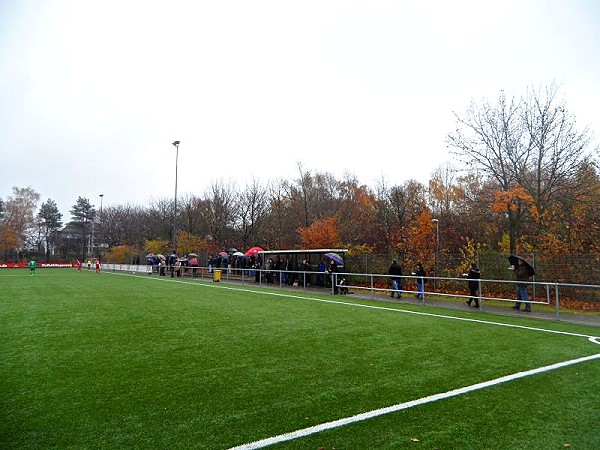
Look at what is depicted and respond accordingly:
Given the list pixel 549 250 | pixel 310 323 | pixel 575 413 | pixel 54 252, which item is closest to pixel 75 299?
pixel 310 323

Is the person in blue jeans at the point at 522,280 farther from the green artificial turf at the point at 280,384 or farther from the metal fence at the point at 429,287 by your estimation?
the green artificial turf at the point at 280,384

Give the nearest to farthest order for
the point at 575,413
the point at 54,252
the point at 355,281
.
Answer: the point at 575,413, the point at 355,281, the point at 54,252

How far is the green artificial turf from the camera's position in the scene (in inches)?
170

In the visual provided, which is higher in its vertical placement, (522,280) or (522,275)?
(522,275)

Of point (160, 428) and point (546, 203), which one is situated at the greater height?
point (546, 203)

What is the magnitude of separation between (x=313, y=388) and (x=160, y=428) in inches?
83.1

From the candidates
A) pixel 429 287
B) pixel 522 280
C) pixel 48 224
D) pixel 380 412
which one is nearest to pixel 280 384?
pixel 380 412

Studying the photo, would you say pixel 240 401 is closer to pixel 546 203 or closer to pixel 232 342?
pixel 232 342

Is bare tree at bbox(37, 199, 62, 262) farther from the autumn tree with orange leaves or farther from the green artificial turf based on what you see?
the green artificial turf

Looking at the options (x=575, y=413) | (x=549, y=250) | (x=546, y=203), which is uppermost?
(x=546, y=203)

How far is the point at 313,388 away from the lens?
19.0ft

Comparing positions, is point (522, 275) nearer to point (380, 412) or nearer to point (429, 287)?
point (429, 287)

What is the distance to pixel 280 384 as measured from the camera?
594cm

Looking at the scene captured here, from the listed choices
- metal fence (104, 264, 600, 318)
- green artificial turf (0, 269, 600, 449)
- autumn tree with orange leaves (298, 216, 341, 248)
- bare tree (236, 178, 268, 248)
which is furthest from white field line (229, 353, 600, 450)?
bare tree (236, 178, 268, 248)
